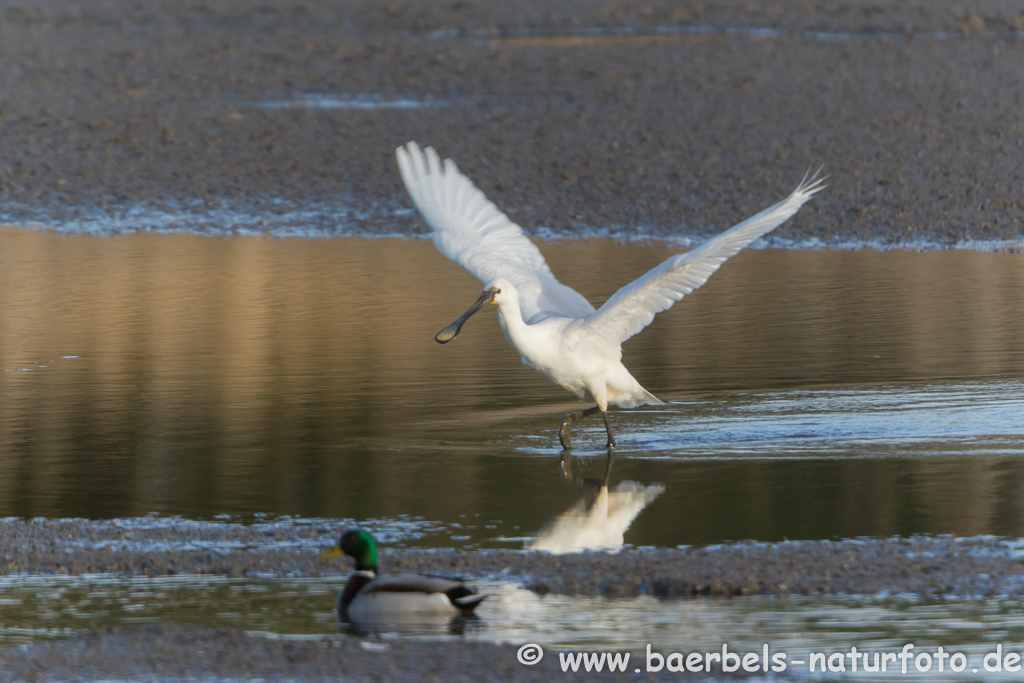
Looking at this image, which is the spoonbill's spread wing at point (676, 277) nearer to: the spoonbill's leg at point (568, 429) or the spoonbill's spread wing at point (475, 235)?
the spoonbill's leg at point (568, 429)

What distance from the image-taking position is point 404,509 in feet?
25.2

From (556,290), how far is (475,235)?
0.63 metres

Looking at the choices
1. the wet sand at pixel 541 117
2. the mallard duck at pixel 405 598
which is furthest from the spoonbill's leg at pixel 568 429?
the wet sand at pixel 541 117

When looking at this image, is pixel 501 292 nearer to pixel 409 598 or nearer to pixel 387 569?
pixel 387 569

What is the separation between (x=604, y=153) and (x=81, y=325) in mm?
6658

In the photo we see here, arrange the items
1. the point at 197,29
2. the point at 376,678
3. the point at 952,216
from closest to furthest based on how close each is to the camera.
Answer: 1. the point at 376,678
2. the point at 952,216
3. the point at 197,29

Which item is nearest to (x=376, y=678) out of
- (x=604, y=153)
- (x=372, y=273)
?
(x=372, y=273)

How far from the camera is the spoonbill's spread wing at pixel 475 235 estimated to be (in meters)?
9.66

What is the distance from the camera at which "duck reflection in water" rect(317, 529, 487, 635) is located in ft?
19.8

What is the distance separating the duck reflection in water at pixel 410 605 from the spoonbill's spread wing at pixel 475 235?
3684mm

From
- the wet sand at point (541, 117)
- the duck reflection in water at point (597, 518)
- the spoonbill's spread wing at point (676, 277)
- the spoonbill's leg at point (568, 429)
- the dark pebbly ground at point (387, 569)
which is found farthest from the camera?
the wet sand at point (541, 117)

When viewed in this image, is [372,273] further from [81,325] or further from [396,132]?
[396,132]

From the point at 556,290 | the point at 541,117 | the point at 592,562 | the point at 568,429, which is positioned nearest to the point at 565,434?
the point at 568,429

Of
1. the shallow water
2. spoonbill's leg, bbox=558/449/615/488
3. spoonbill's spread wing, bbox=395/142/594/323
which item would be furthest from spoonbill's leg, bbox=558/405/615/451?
the shallow water
